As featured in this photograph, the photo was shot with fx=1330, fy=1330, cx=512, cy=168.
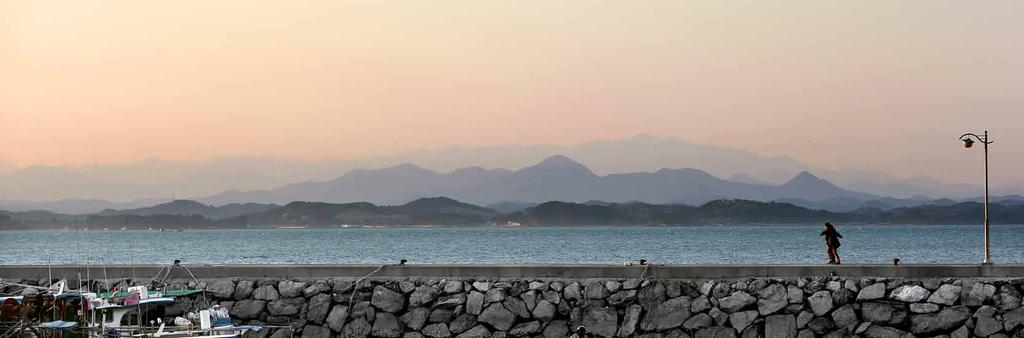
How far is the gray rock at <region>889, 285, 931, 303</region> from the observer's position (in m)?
22.9

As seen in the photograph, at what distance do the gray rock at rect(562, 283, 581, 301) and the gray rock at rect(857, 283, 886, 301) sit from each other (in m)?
4.94

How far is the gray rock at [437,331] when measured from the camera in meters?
24.3

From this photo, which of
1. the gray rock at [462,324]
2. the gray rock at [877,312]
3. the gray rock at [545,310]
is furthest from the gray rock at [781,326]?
the gray rock at [462,324]

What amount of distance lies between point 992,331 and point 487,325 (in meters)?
8.73

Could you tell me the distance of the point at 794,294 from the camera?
76.8 feet

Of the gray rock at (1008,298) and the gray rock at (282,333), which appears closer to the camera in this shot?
the gray rock at (1008,298)

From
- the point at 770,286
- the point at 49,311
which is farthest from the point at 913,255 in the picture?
the point at 49,311

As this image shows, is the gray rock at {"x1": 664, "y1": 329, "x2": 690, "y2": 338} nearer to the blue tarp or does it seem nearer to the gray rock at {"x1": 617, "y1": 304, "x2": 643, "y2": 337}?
the gray rock at {"x1": 617, "y1": 304, "x2": 643, "y2": 337}

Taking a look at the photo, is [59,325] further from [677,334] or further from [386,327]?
[677,334]

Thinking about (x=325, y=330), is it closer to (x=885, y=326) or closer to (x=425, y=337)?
(x=425, y=337)

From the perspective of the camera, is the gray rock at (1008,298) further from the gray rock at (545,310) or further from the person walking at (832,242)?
the gray rock at (545,310)

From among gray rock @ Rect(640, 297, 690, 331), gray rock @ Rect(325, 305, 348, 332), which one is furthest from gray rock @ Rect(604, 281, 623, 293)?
gray rock @ Rect(325, 305, 348, 332)

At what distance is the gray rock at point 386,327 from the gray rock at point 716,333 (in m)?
5.52

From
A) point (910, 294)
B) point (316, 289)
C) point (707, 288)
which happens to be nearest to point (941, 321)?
point (910, 294)
